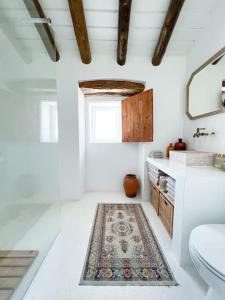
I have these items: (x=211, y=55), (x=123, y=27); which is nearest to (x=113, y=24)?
(x=123, y=27)

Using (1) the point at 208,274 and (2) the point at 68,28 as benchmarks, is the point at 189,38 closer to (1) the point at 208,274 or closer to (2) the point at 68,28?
(2) the point at 68,28

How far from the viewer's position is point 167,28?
1990mm

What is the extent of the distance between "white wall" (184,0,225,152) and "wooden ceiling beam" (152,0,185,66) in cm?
43

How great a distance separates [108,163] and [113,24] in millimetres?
2168

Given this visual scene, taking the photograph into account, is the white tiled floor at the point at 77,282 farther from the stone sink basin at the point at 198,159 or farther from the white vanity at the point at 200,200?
the stone sink basin at the point at 198,159

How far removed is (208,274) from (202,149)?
1.60 m

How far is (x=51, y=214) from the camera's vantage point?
1.82 meters

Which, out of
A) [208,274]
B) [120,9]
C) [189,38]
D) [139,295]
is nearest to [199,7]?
[189,38]

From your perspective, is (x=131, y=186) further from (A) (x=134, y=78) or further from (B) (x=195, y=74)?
(B) (x=195, y=74)

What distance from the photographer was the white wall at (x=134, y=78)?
265 cm

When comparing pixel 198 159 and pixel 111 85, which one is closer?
pixel 198 159

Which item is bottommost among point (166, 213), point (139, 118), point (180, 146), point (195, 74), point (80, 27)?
point (166, 213)

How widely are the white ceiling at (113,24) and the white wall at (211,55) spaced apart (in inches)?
4.8

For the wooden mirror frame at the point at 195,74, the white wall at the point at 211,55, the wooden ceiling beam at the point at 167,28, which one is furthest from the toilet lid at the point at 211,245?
the wooden ceiling beam at the point at 167,28
